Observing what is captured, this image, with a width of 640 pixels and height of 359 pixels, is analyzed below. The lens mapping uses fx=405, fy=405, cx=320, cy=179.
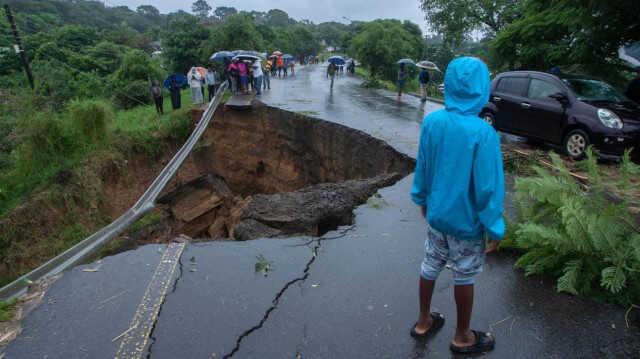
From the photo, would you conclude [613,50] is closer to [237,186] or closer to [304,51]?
[237,186]

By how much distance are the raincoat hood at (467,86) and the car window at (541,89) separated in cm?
703

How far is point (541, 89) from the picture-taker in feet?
28.4

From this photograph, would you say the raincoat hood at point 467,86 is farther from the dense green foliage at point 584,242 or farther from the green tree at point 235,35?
the green tree at point 235,35

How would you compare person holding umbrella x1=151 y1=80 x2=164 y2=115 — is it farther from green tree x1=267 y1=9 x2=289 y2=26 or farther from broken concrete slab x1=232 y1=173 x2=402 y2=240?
green tree x1=267 y1=9 x2=289 y2=26

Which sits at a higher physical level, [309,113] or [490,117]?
[490,117]

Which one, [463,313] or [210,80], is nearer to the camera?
[463,313]

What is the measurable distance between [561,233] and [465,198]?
1.90m

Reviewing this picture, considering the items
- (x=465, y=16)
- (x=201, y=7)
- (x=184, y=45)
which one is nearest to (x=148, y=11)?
(x=201, y=7)

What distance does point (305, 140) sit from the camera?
1398cm

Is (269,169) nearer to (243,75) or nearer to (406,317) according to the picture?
(243,75)

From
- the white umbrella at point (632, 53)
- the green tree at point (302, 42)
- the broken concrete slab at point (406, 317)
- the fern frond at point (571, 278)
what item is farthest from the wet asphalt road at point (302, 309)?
the green tree at point (302, 42)

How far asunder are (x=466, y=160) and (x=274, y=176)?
14.1 metres

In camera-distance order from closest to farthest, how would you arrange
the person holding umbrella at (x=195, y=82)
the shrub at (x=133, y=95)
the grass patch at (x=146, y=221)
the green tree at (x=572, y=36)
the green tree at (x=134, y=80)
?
the green tree at (x=572, y=36) → the grass patch at (x=146, y=221) → the person holding umbrella at (x=195, y=82) → the shrub at (x=133, y=95) → the green tree at (x=134, y=80)

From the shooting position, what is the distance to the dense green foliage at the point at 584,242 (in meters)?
3.37
